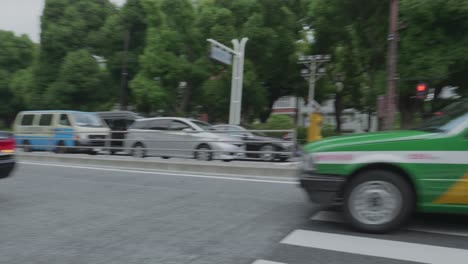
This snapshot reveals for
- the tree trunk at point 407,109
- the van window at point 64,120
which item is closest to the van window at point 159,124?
the van window at point 64,120

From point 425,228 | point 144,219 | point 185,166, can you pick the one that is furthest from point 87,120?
point 425,228

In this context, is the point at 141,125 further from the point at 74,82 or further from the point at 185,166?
the point at 74,82

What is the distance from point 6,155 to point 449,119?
21.4 ft

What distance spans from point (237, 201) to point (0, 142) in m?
3.94

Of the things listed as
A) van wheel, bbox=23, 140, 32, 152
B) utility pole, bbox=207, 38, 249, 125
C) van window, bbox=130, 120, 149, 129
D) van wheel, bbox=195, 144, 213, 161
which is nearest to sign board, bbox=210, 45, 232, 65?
utility pole, bbox=207, 38, 249, 125

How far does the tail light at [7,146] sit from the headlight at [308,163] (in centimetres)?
482

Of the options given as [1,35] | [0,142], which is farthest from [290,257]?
[1,35]

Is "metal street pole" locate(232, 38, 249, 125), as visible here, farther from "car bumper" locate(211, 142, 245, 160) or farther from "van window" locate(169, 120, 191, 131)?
"car bumper" locate(211, 142, 245, 160)

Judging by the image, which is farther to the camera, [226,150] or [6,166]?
[226,150]

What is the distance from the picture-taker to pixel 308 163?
4789 millimetres

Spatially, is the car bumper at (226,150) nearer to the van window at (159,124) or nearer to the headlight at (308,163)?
the van window at (159,124)

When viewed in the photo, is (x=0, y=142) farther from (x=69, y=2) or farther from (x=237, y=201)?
(x=69, y=2)

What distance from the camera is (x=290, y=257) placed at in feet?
12.3

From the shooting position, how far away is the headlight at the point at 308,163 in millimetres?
4698
